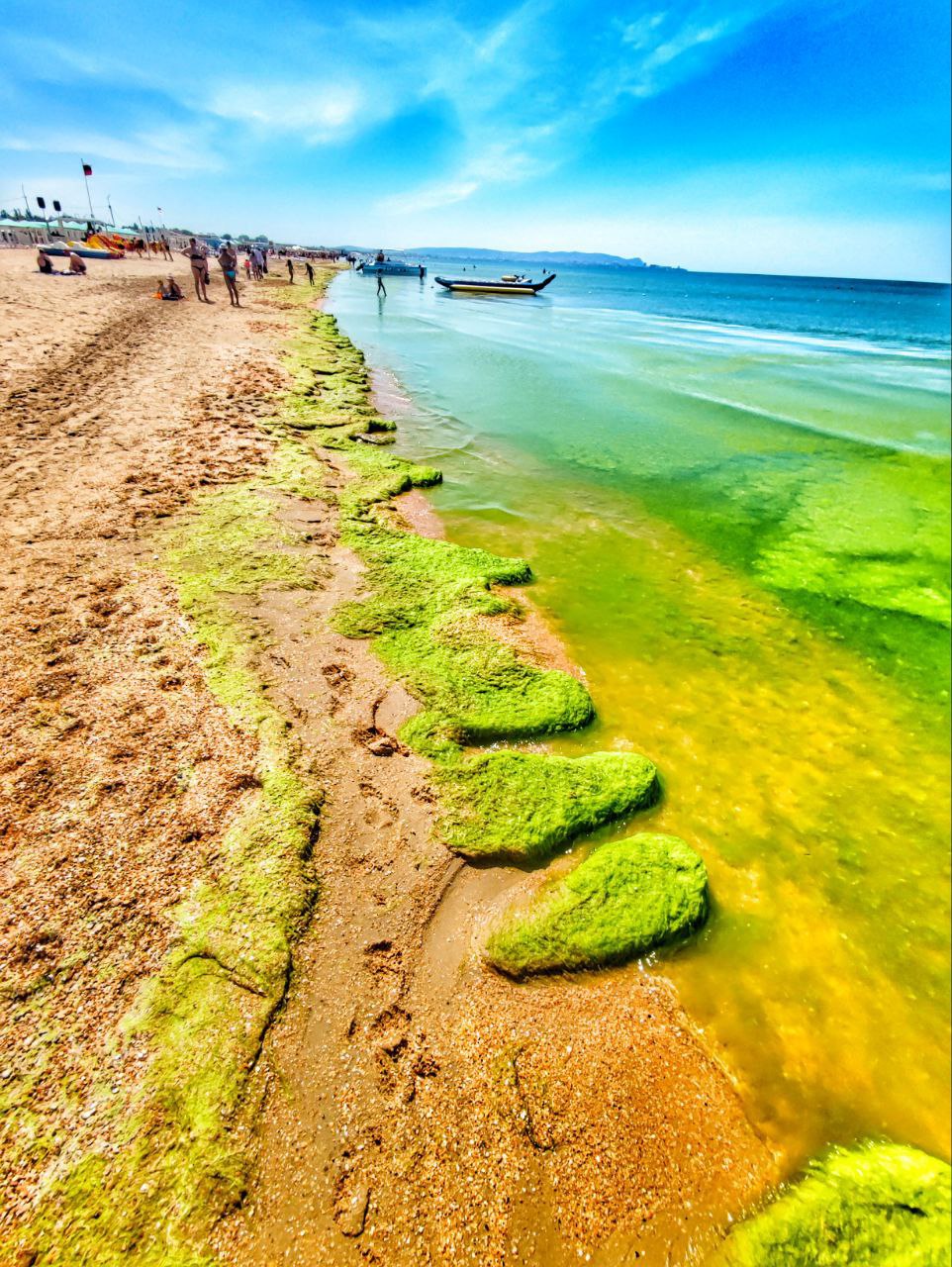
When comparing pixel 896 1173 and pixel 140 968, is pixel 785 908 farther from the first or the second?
pixel 140 968

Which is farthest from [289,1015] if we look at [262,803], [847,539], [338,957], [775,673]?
[847,539]

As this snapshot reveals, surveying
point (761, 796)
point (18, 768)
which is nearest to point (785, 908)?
point (761, 796)

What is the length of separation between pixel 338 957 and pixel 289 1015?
0.33 m

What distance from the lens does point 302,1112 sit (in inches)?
88.7

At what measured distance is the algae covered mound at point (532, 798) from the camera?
3537 millimetres

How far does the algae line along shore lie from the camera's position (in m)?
2.07

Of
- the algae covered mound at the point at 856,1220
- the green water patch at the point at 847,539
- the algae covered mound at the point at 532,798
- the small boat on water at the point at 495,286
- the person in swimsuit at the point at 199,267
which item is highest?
the small boat on water at the point at 495,286

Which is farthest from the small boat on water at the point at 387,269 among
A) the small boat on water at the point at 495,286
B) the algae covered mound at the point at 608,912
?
the algae covered mound at the point at 608,912

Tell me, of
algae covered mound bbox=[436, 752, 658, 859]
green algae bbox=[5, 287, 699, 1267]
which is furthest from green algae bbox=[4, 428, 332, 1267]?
algae covered mound bbox=[436, 752, 658, 859]

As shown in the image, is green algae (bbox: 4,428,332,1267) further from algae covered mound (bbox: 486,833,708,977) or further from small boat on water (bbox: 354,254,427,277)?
small boat on water (bbox: 354,254,427,277)

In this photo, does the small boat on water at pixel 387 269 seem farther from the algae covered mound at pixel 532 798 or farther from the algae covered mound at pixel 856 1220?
the algae covered mound at pixel 856 1220

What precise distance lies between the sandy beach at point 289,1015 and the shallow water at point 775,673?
2.37 feet

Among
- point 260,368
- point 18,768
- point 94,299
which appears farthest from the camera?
point 94,299

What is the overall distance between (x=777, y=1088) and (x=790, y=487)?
1115cm
